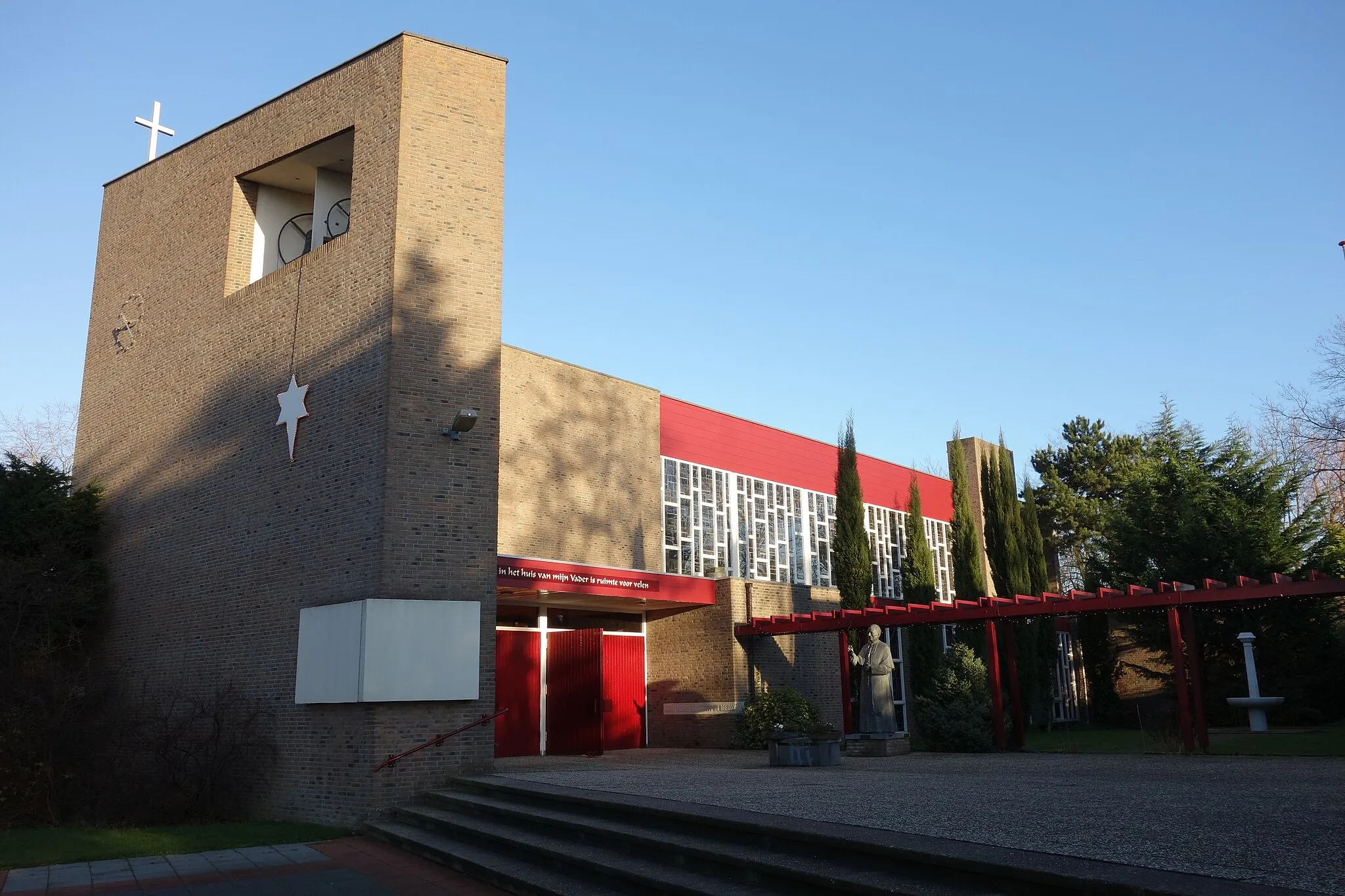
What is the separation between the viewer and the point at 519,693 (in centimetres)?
1734

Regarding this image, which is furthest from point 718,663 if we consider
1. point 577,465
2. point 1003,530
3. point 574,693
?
point 1003,530

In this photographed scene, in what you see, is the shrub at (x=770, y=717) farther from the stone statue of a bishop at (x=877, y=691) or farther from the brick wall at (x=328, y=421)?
the brick wall at (x=328, y=421)

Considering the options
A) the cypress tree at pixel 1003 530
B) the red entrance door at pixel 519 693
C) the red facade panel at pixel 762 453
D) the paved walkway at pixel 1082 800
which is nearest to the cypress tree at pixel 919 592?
the red facade panel at pixel 762 453

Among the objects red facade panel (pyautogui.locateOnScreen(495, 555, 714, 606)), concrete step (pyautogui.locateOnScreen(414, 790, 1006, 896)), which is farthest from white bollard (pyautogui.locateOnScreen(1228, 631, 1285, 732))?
concrete step (pyautogui.locateOnScreen(414, 790, 1006, 896))

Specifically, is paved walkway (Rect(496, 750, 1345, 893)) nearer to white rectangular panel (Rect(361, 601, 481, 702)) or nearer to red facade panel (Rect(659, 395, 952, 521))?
white rectangular panel (Rect(361, 601, 481, 702))

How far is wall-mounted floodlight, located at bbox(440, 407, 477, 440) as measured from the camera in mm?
12148

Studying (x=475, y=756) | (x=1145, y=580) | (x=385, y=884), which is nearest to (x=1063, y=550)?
(x=1145, y=580)

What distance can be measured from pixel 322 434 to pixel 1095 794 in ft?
33.6

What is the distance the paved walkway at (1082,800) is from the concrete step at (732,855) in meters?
0.56

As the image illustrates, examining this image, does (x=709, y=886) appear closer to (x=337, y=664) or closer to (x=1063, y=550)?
(x=337, y=664)

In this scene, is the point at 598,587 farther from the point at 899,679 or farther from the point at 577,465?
the point at 899,679

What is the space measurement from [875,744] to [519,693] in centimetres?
630

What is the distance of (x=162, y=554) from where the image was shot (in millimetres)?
15805

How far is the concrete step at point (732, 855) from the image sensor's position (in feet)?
18.7
